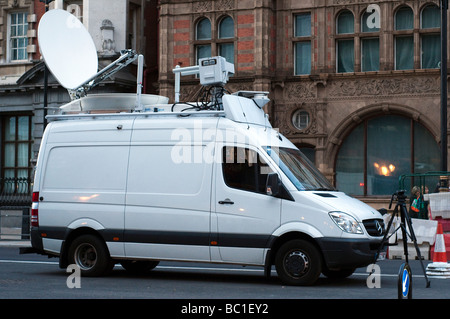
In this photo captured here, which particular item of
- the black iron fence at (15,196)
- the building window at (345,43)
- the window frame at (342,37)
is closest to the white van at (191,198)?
the black iron fence at (15,196)

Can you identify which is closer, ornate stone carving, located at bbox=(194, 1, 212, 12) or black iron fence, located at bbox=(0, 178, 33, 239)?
ornate stone carving, located at bbox=(194, 1, 212, 12)

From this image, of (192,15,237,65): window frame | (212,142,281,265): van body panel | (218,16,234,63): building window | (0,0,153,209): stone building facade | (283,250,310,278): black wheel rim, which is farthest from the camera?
(0,0,153,209): stone building facade

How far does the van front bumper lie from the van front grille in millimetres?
236

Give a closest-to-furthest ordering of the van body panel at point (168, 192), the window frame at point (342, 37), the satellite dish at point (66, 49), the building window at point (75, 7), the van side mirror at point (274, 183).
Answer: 1. the van side mirror at point (274, 183)
2. the van body panel at point (168, 192)
3. the satellite dish at point (66, 49)
4. the window frame at point (342, 37)
5. the building window at point (75, 7)

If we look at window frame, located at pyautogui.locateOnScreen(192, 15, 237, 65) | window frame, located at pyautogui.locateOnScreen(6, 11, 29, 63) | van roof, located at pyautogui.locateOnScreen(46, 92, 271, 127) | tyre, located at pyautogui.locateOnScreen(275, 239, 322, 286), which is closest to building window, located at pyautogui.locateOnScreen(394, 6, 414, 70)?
window frame, located at pyautogui.locateOnScreen(192, 15, 237, 65)

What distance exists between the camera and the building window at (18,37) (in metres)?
38.9

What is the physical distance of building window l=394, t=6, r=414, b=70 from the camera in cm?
3173

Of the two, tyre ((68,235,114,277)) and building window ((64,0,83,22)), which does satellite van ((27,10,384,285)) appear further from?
building window ((64,0,83,22))

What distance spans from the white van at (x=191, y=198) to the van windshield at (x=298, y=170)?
2 centimetres

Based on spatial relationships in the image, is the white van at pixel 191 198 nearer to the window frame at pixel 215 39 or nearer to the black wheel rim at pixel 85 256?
the black wheel rim at pixel 85 256

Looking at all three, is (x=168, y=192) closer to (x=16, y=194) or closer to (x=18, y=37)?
(x=16, y=194)

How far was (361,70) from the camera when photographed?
3238 centimetres

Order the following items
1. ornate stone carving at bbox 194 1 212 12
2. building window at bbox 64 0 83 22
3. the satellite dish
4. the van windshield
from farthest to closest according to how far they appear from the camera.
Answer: building window at bbox 64 0 83 22
ornate stone carving at bbox 194 1 212 12
the satellite dish
the van windshield
